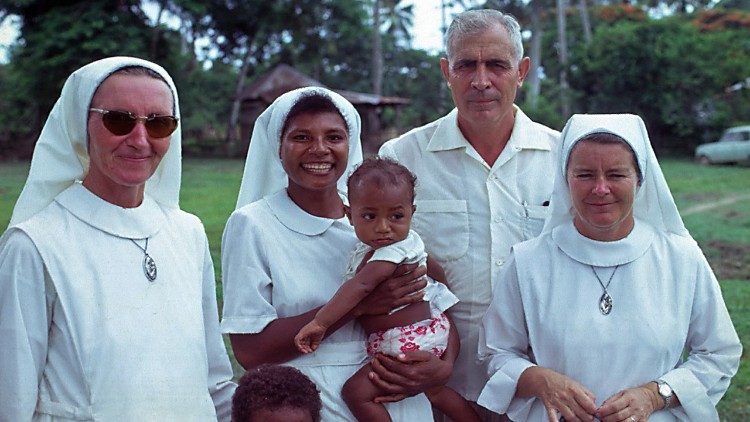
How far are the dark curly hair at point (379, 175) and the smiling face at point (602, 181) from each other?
1.90ft

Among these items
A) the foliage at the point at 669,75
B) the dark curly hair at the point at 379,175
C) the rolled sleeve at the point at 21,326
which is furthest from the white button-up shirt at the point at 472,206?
the foliage at the point at 669,75

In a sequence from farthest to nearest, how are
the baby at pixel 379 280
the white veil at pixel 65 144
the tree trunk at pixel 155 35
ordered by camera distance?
the tree trunk at pixel 155 35 → the baby at pixel 379 280 → the white veil at pixel 65 144

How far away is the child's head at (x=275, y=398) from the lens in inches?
110

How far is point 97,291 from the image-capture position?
2521mm

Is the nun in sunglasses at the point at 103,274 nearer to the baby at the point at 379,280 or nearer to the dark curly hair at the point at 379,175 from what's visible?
the baby at the point at 379,280

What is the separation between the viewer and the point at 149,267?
8.74ft

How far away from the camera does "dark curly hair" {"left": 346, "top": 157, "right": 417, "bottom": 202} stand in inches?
121

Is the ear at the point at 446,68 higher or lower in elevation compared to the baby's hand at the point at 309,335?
higher

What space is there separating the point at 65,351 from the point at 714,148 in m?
26.4

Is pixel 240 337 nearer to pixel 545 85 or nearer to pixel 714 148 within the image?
pixel 714 148

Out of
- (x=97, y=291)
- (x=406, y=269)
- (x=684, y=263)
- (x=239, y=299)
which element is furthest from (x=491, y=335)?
(x=97, y=291)

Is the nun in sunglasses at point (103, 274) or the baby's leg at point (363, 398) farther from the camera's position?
the baby's leg at point (363, 398)

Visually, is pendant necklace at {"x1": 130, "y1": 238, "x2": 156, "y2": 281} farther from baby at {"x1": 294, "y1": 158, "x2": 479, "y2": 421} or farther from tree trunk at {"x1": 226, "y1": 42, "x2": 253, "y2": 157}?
tree trunk at {"x1": 226, "y1": 42, "x2": 253, "y2": 157}

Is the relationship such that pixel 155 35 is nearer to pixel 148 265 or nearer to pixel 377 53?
pixel 377 53
